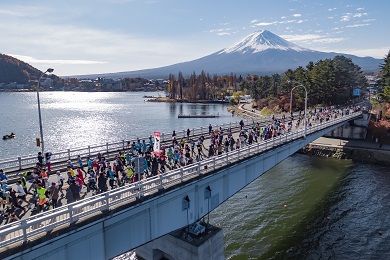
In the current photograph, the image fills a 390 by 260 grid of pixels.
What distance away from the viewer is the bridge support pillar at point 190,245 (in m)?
18.2

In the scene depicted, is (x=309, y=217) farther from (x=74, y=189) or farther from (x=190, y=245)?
(x=74, y=189)

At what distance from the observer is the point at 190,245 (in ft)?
59.8

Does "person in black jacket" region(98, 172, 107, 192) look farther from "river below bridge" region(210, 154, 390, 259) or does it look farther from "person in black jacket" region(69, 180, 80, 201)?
"river below bridge" region(210, 154, 390, 259)

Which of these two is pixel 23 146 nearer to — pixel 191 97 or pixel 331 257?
pixel 331 257

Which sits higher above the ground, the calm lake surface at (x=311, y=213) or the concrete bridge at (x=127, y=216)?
the concrete bridge at (x=127, y=216)

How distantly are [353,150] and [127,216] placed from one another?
1738 inches

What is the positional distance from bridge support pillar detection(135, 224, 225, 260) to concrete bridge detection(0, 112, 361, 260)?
133cm

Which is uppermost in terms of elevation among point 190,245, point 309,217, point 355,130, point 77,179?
point 77,179

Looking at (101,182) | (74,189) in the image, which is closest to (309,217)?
(101,182)

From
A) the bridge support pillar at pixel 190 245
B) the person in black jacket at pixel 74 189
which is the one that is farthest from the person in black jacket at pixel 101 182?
the bridge support pillar at pixel 190 245

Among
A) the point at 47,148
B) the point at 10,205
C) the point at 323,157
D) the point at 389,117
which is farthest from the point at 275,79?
the point at 10,205

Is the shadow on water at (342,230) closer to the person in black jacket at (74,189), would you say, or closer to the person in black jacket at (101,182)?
the person in black jacket at (101,182)

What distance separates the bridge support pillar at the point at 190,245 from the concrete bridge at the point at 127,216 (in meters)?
1.33

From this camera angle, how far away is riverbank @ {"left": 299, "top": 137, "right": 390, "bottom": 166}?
46.5 metres
